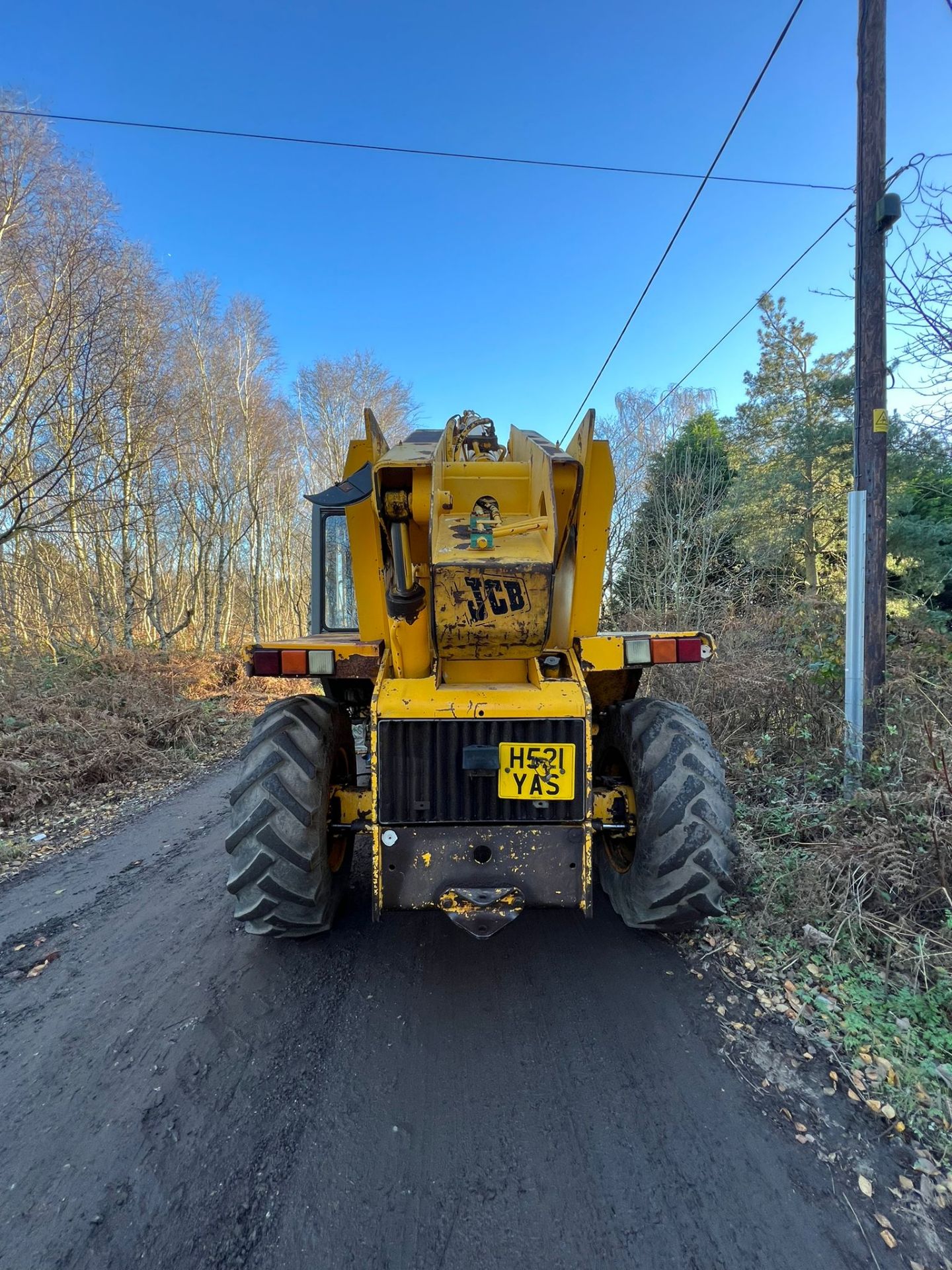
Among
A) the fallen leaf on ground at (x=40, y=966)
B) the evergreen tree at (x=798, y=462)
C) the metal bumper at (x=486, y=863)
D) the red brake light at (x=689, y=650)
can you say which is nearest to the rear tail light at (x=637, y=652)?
the red brake light at (x=689, y=650)

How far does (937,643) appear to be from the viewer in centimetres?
522

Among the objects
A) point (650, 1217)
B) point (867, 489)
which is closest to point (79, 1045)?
point (650, 1217)

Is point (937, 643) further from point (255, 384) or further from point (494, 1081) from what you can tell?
point (255, 384)

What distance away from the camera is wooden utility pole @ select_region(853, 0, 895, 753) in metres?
4.33

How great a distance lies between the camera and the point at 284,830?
2697 millimetres

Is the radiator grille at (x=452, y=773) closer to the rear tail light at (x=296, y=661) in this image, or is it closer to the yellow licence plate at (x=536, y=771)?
the yellow licence plate at (x=536, y=771)

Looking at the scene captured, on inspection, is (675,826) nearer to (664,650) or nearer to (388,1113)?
(664,650)

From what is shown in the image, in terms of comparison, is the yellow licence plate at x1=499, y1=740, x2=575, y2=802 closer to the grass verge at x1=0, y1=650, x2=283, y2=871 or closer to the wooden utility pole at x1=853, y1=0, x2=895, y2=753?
the wooden utility pole at x1=853, y1=0, x2=895, y2=753

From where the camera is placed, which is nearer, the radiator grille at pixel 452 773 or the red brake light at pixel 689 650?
the radiator grille at pixel 452 773

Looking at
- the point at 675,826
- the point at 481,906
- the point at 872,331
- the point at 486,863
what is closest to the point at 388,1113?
the point at 481,906

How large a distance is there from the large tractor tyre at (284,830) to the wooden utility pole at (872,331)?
3790 millimetres

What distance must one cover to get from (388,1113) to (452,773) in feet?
3.89

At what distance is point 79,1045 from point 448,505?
2727 millimetres

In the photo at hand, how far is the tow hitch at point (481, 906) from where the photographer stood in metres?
2.52
